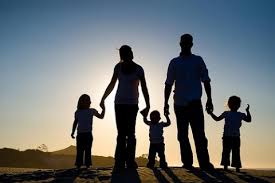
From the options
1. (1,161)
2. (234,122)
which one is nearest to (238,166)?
(234,122)

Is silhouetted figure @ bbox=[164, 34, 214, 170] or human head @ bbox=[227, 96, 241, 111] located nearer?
silhouetted figure @ bbox=[164, 34, 214, 170]

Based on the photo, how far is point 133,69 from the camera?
32.7 feet

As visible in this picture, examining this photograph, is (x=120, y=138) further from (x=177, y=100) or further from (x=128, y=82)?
(x=177, y=100)

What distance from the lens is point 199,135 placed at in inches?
373

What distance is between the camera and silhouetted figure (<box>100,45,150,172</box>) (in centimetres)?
986

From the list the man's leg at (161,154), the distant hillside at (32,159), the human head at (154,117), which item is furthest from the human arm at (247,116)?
the distant hillside at (32,159)

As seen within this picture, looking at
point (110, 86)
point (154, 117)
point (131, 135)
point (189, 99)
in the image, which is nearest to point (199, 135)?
point (189, 99)

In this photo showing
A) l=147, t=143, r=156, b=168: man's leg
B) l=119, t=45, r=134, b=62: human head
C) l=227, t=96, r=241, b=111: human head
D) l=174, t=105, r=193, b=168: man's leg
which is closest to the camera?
l=174, t=105, r=193, b=168: man's leg

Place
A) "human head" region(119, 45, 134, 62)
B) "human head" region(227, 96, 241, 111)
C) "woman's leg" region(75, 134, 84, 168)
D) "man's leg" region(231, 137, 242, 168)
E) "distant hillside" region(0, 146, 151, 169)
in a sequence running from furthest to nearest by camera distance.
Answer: "distant hillside" region(0, 146, 151, 169) < "woman's leg" region(75, 134, 84, 168) < "human head" region(227, 96, 241, 111) < "man's leg" region(231, 137, 242, 168) < "human head" region(119, 45, 134, 62)

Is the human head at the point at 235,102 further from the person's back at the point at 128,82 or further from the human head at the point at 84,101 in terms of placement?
the human head at the point at 84,101

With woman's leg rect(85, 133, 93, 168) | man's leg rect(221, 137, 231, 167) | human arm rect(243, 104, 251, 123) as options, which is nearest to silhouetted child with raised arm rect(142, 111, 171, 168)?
woman's leg rect(85, 133, 93, 168)

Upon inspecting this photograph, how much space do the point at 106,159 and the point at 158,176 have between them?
7880cm

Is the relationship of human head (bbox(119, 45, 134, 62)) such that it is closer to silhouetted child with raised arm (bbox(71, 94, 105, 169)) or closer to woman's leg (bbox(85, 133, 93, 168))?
silhouetted child with raised arm (bbox(71, 94, 105, 169))

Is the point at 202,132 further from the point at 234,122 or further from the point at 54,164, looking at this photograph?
the point at 54,164
